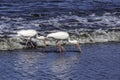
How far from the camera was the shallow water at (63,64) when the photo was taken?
53.2ft

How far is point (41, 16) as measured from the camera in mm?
31094

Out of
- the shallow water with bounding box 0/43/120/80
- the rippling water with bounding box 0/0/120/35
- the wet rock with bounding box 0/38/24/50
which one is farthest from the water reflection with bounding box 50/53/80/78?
the rippling water with bounding box 0/0/120/35

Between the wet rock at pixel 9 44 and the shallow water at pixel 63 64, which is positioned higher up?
the wet rock at pixel 9 44

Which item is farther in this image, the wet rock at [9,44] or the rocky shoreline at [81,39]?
the rocky shoreline at [81,39]

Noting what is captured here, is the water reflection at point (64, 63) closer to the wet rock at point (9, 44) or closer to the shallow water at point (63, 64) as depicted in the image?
the shallow water at point (63, 64)

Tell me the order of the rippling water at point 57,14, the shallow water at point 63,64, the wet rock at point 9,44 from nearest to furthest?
the shallow water at point 63,64
the wet rock at point 9,44
the rippling water at point 57,14

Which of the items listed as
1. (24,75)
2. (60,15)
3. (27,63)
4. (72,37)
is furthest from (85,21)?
(24,75)

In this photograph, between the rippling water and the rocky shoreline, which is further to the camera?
the rippling water

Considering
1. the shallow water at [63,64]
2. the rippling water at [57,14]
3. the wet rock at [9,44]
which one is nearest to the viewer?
the shallow water at [63,64]

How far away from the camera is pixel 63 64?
18.0 meters

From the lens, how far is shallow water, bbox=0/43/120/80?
639 inches

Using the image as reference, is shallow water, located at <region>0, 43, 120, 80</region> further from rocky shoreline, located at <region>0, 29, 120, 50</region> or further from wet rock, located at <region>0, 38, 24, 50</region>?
rocky shoreline, located at <region>0, 29, 120, 50</region>

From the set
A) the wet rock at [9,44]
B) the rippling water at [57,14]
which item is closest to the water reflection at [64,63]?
the wet rock at [9,44]

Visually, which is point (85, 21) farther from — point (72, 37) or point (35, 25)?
point (72, 37)
